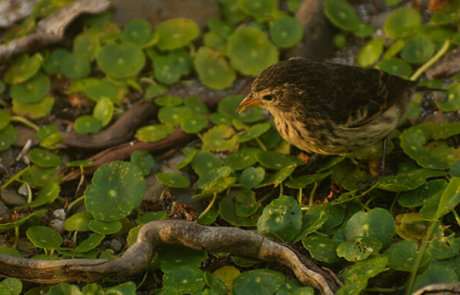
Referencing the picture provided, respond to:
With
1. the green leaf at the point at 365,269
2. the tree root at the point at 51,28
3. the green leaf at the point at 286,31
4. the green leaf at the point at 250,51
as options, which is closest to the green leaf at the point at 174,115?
the green leaf at the point at 250,51

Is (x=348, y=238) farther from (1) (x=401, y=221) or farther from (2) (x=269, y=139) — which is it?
(2) (x=269, y=139)

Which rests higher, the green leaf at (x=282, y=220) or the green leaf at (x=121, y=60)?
the green leaf at (x=121, y=60)

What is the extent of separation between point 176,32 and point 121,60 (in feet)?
1.78

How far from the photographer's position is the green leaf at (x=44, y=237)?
362 cm

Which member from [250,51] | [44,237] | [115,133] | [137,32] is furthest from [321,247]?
[137,32]

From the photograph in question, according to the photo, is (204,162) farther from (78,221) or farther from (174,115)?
(78,221)

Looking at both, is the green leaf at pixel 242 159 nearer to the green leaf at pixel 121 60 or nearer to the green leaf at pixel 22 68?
the green leaf at pixel 121 60

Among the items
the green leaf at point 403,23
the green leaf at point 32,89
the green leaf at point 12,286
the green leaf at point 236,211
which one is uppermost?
the green leaf at point 403,23

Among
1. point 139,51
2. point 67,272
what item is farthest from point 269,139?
point 67,272

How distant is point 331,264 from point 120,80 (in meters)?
2.43

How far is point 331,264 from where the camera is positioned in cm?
341

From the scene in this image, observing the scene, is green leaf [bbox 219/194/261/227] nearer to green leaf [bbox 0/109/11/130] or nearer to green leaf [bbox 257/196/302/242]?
green leaf [bbox 257/196/302/242]

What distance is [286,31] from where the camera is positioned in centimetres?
521

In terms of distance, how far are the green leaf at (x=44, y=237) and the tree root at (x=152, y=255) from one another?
31cm
